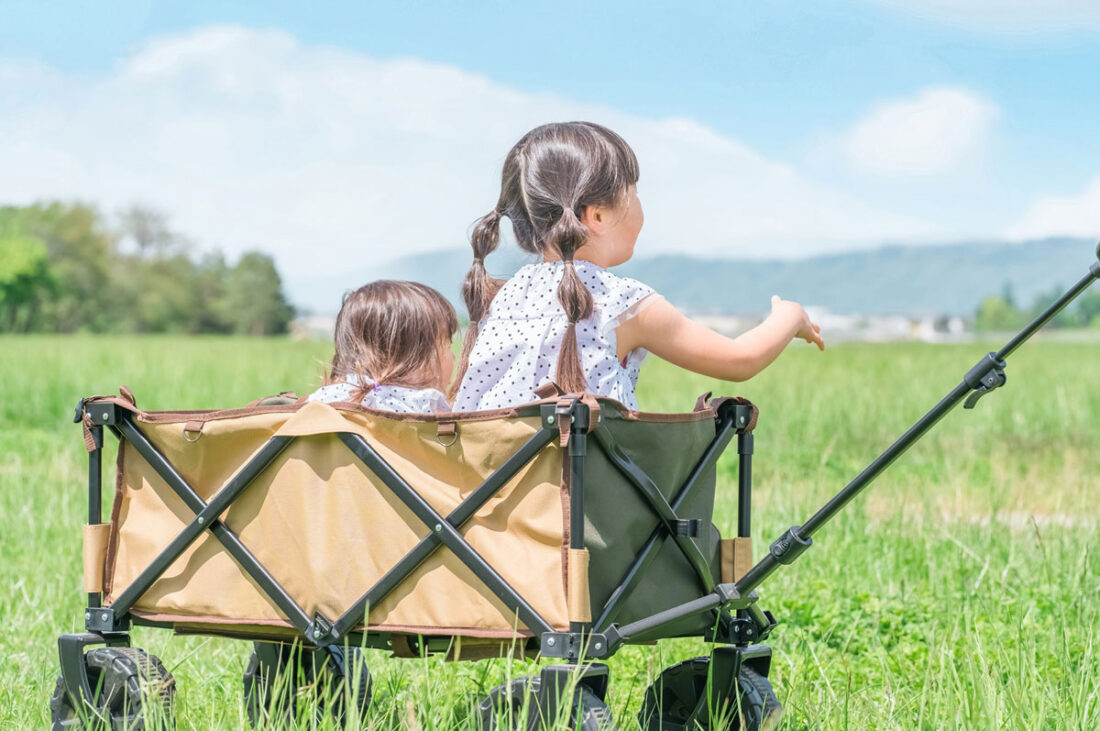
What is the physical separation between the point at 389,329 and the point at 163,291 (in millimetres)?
106921

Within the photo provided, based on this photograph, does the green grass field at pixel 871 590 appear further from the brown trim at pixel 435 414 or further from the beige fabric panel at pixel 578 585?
the brown trim at pixel 435 414

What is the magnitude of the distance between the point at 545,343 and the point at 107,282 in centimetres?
10842

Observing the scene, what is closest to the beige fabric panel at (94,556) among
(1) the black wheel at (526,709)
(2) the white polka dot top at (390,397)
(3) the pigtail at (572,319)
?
(2) the white polka dot top at (390,397)

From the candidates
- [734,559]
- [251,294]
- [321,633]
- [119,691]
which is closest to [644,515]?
A: [734,559]

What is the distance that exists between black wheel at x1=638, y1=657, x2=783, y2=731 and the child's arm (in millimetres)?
644

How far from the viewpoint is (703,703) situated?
265 cm

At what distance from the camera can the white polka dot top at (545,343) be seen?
255cm

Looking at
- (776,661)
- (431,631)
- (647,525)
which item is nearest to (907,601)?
(776,661)

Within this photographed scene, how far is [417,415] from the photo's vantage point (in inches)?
92.8

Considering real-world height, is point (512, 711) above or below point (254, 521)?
below

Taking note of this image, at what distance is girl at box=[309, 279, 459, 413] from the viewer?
112 inches

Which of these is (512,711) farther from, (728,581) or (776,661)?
(776,661)

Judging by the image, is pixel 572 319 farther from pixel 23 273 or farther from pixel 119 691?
pixel 23 273

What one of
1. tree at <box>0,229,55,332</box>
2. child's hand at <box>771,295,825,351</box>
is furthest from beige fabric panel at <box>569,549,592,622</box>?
tree at <box>0,229,55,332</box>
